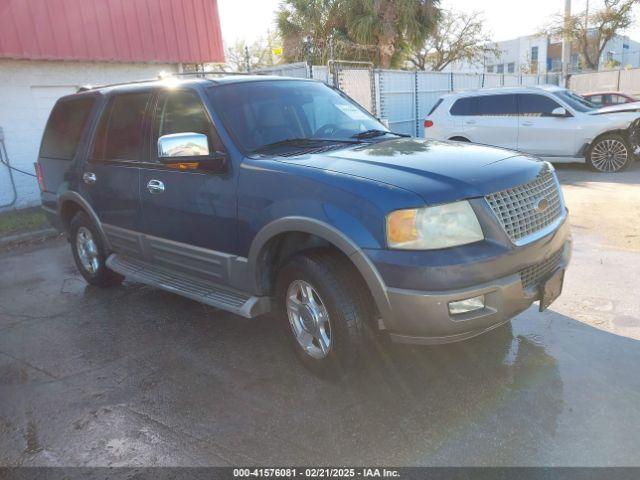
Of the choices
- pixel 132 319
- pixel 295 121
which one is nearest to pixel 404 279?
pixel 295 121

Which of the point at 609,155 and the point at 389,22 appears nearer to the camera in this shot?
the point at 609,155

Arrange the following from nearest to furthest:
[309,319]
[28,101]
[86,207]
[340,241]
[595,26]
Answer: [340,241] < [309,319] < [86,207] < [28,101] < [595,26]

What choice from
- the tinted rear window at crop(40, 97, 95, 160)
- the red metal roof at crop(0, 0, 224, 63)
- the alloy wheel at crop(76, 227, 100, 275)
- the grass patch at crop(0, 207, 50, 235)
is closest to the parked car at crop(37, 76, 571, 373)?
the tinted rear window at crop(40, 97, 95, 160)

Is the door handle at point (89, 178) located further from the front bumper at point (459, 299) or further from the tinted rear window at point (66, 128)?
the front bumper at point (459, 299)

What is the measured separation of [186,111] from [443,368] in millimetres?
2593

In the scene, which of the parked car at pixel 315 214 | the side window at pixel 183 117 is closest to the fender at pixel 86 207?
the parked car at pixel 315 214

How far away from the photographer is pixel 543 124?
10977 millimetres

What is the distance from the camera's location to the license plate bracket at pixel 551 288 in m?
3.14

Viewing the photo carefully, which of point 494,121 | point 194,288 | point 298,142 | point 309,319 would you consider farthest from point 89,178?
point 494,121

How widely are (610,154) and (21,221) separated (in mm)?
10844

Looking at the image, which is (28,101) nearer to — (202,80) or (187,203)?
(202,80)

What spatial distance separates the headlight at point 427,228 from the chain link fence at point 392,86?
9.60 meters

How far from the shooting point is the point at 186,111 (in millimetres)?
4016

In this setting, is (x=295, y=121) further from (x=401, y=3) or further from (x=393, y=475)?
(x=401, y=3)
